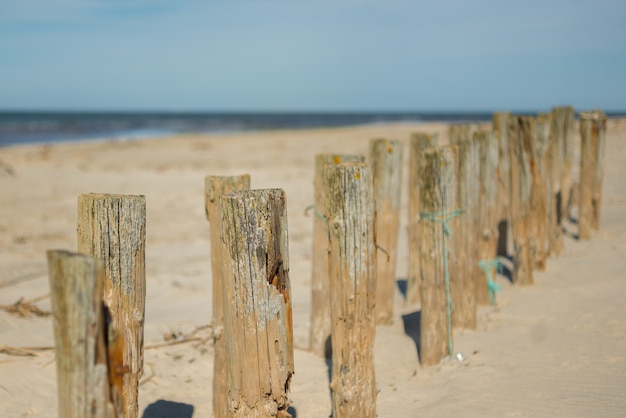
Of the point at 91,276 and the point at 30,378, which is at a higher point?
the point at 91,276

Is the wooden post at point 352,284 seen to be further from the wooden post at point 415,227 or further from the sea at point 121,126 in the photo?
the sea at point 121,126

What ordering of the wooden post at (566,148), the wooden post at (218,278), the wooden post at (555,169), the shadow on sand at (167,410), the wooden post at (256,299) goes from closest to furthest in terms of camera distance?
1. the wooden post at (256,299)
2. the wooden post at (218,278)
3. the shadow on sand at (167,410)
4. the wooden post at (555,169)
5. the wooden post at (566,148)

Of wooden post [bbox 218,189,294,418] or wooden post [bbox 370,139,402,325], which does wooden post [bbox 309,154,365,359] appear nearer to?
wooden post [bbox 370,139,402,325]

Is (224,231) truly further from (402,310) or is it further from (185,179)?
(185,179)

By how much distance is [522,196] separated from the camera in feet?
19.8

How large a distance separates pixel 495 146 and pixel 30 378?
408 centimetres

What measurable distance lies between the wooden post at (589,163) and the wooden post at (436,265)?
3757 millimetres

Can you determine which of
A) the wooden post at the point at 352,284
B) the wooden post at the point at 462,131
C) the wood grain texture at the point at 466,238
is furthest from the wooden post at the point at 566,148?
the wooden post at the point at 352,284

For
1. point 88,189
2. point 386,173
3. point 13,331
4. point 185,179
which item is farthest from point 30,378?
point 185,179

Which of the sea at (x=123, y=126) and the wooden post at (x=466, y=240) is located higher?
the sea at (x=123, y=126)

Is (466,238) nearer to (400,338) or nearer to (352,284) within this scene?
(400,338)

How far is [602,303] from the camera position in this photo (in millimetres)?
5281

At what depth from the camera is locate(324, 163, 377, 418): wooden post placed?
3.55 meters

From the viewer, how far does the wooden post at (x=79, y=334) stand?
2197 millimetres
